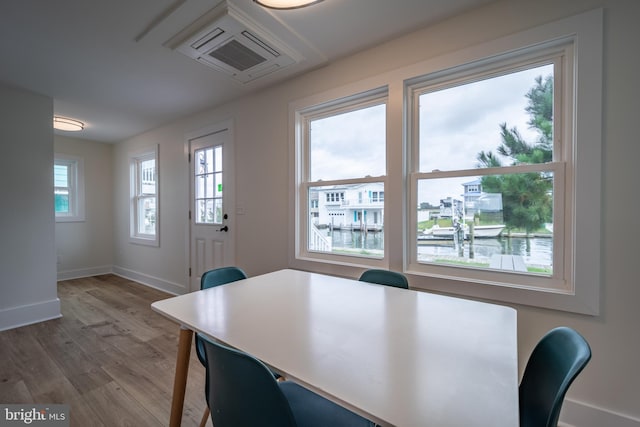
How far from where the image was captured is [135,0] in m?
1.69

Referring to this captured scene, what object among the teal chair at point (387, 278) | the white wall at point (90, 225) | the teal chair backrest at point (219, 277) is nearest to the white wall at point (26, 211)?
the white wall at point (90, 225)

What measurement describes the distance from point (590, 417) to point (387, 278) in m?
1.26

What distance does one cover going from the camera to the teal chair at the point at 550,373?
74cm

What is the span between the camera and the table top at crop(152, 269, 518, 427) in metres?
0.64

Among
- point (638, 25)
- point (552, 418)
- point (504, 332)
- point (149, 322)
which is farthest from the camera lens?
point (149, 322)

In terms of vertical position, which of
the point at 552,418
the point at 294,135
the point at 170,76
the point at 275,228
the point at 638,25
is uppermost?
the point at 170,76

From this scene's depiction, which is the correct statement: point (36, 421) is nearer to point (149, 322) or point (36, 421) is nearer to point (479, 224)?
point (149, 322)

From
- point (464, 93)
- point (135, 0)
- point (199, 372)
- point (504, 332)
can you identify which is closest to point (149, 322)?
point (199, 372)

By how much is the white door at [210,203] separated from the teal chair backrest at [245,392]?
2.55 metres

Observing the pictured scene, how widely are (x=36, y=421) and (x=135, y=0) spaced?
101 inches

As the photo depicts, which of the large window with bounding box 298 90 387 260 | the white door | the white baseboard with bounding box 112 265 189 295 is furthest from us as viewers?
the white baseboard with bounding box 112 265 189 295

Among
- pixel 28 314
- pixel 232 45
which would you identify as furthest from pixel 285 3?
pixel 28 314

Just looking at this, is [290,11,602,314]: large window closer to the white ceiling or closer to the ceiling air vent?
the white ceiling

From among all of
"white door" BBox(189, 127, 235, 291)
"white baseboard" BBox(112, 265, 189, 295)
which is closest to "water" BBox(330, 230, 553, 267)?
"white door" BBox(189, 127, 235, 291)
